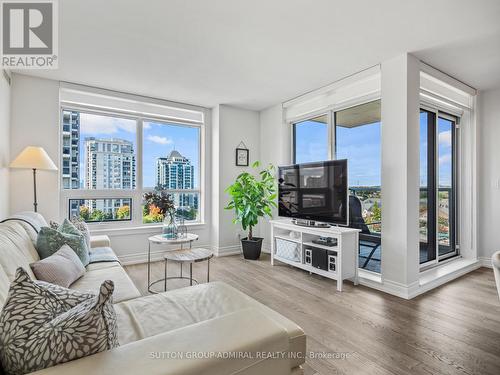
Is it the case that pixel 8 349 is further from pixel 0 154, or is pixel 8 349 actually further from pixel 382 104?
pixel 382 104

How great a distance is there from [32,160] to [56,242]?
1.42 metres

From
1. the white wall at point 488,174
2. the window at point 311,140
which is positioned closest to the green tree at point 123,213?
the window at point 311,140

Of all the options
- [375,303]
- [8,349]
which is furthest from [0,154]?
[375,303]

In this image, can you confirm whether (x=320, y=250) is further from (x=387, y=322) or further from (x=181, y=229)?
(x=181, y=229)

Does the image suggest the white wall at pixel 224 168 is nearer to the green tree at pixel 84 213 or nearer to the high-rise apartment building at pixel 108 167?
the high-rise apartment building at pixel 108 167

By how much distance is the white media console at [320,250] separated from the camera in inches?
120

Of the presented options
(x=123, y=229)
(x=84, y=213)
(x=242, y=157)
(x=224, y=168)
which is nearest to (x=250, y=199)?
(x=224, y=168)

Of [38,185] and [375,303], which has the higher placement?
[38,185]

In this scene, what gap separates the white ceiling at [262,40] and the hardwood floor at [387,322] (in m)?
2.52

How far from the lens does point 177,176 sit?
14.9 ft

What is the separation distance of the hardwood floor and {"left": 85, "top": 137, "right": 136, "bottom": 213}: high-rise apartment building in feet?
3.91

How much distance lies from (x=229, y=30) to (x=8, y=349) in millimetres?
2537

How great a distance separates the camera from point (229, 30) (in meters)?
2.43

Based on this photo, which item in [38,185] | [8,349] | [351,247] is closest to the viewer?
[8,349]
